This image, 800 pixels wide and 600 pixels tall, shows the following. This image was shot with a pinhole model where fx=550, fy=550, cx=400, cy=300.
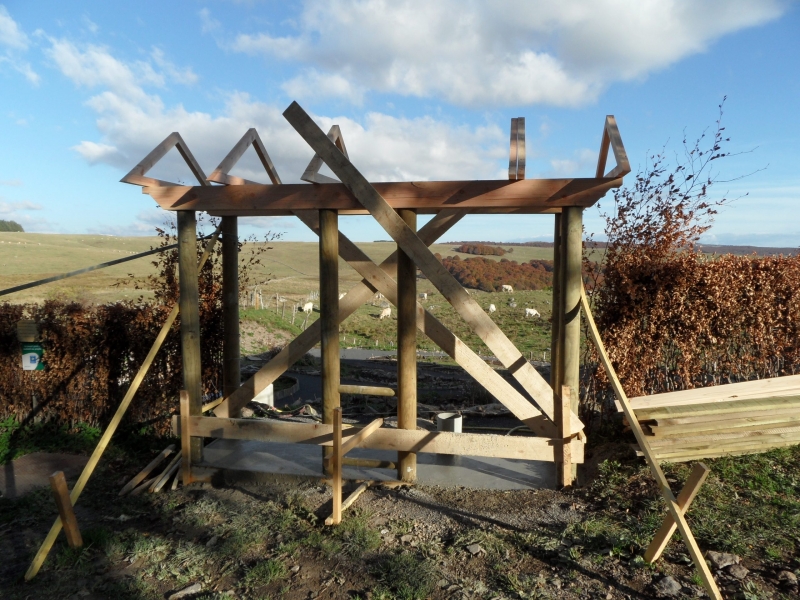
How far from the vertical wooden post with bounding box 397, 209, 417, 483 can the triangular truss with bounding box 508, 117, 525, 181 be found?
108 centimetres

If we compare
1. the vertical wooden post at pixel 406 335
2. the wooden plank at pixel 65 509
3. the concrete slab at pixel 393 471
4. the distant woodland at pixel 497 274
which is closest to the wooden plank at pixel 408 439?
the vertical wooden post at pixel 406 335

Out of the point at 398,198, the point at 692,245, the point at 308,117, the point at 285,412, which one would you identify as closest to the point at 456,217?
the point at 398,198

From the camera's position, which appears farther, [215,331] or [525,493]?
[215,331]

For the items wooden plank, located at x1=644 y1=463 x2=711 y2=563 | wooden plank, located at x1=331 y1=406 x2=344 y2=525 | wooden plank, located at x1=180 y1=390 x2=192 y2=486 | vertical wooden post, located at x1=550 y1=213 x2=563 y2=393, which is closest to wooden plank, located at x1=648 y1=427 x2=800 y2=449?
vertical wooden post, located at x1=550 y1=213 x2=563 y2=393

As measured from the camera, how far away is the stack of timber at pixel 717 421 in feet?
18.6

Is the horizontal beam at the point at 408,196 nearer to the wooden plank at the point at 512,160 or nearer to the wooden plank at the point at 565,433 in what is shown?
the wooden plank at the point at 512,160

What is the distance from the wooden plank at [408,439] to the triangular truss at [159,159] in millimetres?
2669

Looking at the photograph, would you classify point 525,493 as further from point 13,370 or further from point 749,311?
point 13,370

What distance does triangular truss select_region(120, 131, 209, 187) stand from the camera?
5738 mm

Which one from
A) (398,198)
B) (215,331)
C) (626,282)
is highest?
(398,198)

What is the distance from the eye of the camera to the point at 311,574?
428 cm

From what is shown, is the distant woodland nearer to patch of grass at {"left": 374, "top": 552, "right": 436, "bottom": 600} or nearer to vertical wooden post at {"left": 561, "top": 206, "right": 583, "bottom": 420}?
vertical wooden post at {"left": 561, "top": 206, "right": 583, "bottom": 420}

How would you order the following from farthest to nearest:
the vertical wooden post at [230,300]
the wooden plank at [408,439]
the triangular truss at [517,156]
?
1. the vertical wooden post at [230,300]
2. the wooden plank at [408,439]
3. the triangular truss at [517,156]

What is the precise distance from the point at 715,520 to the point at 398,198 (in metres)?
4.10
